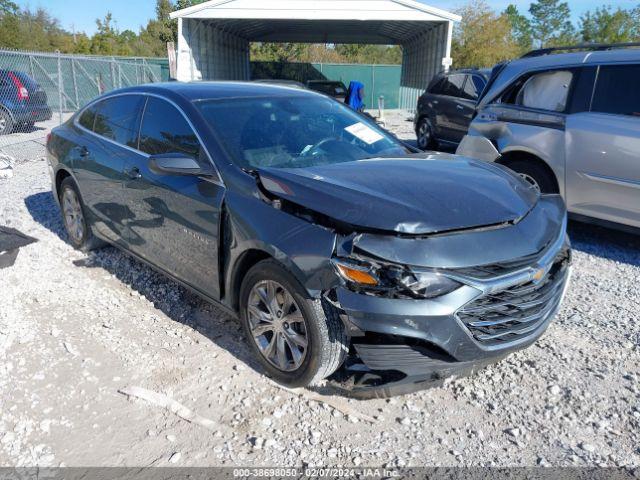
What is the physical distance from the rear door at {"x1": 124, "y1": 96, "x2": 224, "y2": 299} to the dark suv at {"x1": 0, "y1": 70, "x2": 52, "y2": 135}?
1082 cm

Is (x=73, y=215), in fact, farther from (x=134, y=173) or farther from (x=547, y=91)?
(x=547, y=91)

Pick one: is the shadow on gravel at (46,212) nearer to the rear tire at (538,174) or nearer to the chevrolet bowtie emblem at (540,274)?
the chevrolet bowtie emblem at (540,274)

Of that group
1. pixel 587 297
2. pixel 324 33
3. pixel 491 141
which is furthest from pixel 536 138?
pixel 324 33

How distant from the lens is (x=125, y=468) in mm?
2549

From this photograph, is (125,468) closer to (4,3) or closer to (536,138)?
(536,138)

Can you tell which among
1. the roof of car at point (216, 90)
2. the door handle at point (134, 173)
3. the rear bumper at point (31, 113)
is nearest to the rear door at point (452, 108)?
the roof of car at point (216, 90)

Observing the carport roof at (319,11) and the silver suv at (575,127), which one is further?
the carport roof at (319,11)

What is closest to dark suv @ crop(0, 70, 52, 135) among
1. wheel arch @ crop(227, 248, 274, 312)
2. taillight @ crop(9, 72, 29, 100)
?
taillight @ crop(9, 72, 29, 100)

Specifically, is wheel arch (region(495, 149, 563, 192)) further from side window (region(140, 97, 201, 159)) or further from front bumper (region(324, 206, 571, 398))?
side window (region(140, 97, 201, 159))

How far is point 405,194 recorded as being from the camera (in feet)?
9.70

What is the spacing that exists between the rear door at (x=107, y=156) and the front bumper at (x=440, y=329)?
2.44 m

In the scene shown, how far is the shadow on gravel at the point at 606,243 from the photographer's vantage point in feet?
17.6

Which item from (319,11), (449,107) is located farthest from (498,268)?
(319,11)

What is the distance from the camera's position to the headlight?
8.33ft
